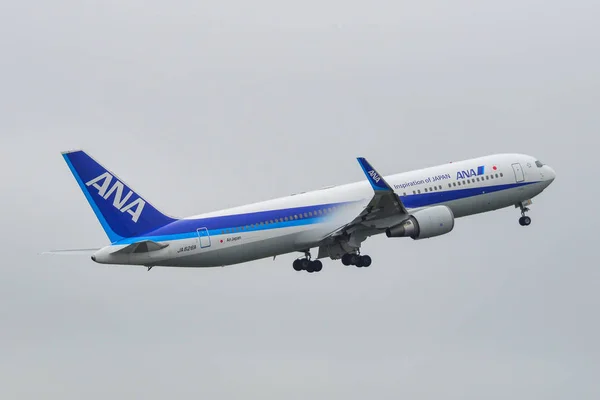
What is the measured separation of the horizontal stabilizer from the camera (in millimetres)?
63406

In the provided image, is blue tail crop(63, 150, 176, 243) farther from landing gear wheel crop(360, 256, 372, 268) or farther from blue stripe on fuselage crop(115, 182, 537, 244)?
landing gear wheel crop(360, 256, 372, 268)

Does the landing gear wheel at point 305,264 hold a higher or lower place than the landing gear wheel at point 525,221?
lower

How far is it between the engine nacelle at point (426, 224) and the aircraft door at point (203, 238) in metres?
10.7

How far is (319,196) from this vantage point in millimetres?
70250

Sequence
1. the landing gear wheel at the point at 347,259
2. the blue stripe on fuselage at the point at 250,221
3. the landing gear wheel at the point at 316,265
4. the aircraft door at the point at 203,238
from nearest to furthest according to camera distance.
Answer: the blue stripe on fuselage at the point at 250,221, the aircraft door at the point at 203,238, the landing gear wheel at the point at 347,259, the landing gear wheel at the point at 316,265

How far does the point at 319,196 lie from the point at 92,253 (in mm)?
12691

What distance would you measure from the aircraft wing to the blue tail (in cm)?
1132

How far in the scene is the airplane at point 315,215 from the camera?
64.8 m

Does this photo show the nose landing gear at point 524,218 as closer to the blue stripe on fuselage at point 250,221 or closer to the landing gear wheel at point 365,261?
the blue stripe on fuselage at point 250,221

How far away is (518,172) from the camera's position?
77125 mm

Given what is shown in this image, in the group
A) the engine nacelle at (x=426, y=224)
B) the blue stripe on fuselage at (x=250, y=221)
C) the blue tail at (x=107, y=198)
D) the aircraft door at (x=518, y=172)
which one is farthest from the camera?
the aircraft door at (x=518, y=172)

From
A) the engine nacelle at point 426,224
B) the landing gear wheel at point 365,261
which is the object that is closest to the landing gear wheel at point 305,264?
the landing gear wheel at point 365,261

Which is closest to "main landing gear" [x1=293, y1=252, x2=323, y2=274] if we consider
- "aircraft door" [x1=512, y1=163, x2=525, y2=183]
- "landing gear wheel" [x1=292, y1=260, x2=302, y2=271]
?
"landing gear wheel" [x1=292, y1=260, x2=302, y2=271]

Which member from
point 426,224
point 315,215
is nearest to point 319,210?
point 315,215
